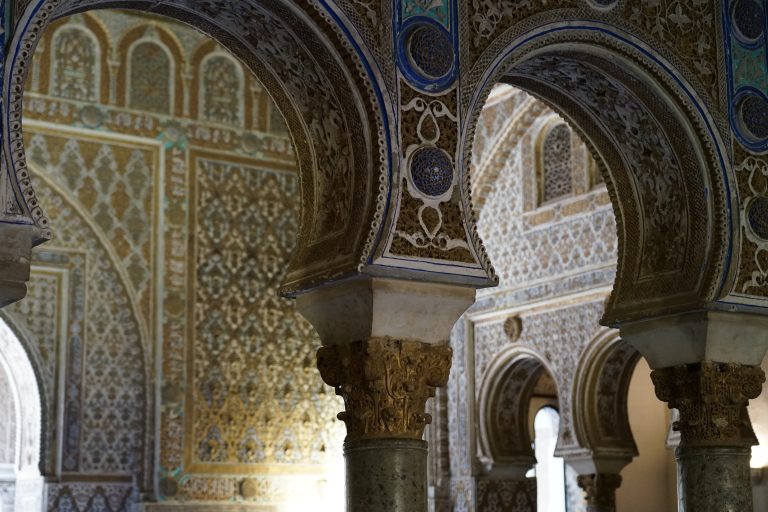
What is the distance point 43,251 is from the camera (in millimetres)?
11125

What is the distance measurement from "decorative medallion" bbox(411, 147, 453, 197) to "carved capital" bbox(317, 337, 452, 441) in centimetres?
71

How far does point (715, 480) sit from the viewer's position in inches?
268

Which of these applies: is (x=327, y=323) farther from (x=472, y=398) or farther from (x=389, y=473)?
(x=472, y=398)

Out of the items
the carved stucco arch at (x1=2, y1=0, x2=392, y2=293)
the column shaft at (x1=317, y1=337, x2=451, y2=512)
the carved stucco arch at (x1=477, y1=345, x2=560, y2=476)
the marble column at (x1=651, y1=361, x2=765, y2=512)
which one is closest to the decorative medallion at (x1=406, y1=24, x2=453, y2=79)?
the carved stucco arch at (x1=2, y1=0, x2=392, y2=293)

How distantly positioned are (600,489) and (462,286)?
6.04 metres

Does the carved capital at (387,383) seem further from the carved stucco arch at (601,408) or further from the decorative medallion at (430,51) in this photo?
the carved stucco arch at (601,408)

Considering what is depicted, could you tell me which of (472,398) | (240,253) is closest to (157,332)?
(240,253)

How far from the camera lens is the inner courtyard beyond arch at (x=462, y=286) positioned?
6199mm

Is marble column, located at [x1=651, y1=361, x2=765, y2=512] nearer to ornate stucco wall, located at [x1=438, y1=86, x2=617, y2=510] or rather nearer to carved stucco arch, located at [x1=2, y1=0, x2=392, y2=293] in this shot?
carved stucco arch, located at [x1=2, y1=0, x2=392, y2=293]

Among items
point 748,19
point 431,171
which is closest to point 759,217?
point 748,19

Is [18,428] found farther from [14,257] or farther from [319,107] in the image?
[14,257]

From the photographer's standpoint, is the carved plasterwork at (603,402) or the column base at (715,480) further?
the carved plasterwork at (603,402)

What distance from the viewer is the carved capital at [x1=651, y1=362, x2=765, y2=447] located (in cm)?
684

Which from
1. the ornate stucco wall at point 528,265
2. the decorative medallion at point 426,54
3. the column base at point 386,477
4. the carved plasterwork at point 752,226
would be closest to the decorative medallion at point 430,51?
the decorative medallion at point 426,54
